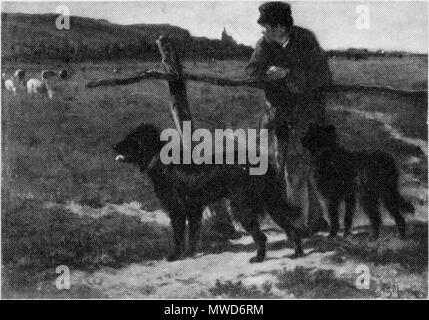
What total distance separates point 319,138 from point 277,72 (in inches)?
23.1

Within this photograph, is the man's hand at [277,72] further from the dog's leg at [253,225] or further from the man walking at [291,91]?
the dog's leg at [253,225]

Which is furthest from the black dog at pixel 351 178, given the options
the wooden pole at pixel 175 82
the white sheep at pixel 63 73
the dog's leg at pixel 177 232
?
the white sheep at pixel 63 73

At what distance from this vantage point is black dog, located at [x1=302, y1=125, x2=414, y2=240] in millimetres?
Result: 5473

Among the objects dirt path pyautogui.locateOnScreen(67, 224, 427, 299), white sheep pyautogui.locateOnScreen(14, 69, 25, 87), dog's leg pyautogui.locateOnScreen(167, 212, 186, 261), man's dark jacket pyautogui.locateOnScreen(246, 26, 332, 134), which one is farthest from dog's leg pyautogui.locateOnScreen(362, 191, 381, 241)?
white sheep pyautogui.locateOnScreen(14, 69, 25, 87)

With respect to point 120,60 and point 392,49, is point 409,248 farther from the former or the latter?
point 120,60

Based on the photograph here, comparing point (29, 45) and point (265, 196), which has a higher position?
point (29, 45)

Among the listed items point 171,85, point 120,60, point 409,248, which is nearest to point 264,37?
point 171,85

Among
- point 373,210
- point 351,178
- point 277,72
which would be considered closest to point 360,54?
point 277,72

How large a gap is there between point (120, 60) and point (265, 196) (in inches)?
61.4

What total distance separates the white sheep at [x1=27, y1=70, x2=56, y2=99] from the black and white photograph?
1 cm

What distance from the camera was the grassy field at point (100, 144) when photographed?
18.1ft

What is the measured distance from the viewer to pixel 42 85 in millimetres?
5637

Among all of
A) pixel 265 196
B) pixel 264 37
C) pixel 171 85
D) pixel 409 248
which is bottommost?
pixel 409 248

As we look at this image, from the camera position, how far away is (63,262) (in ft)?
18.1
